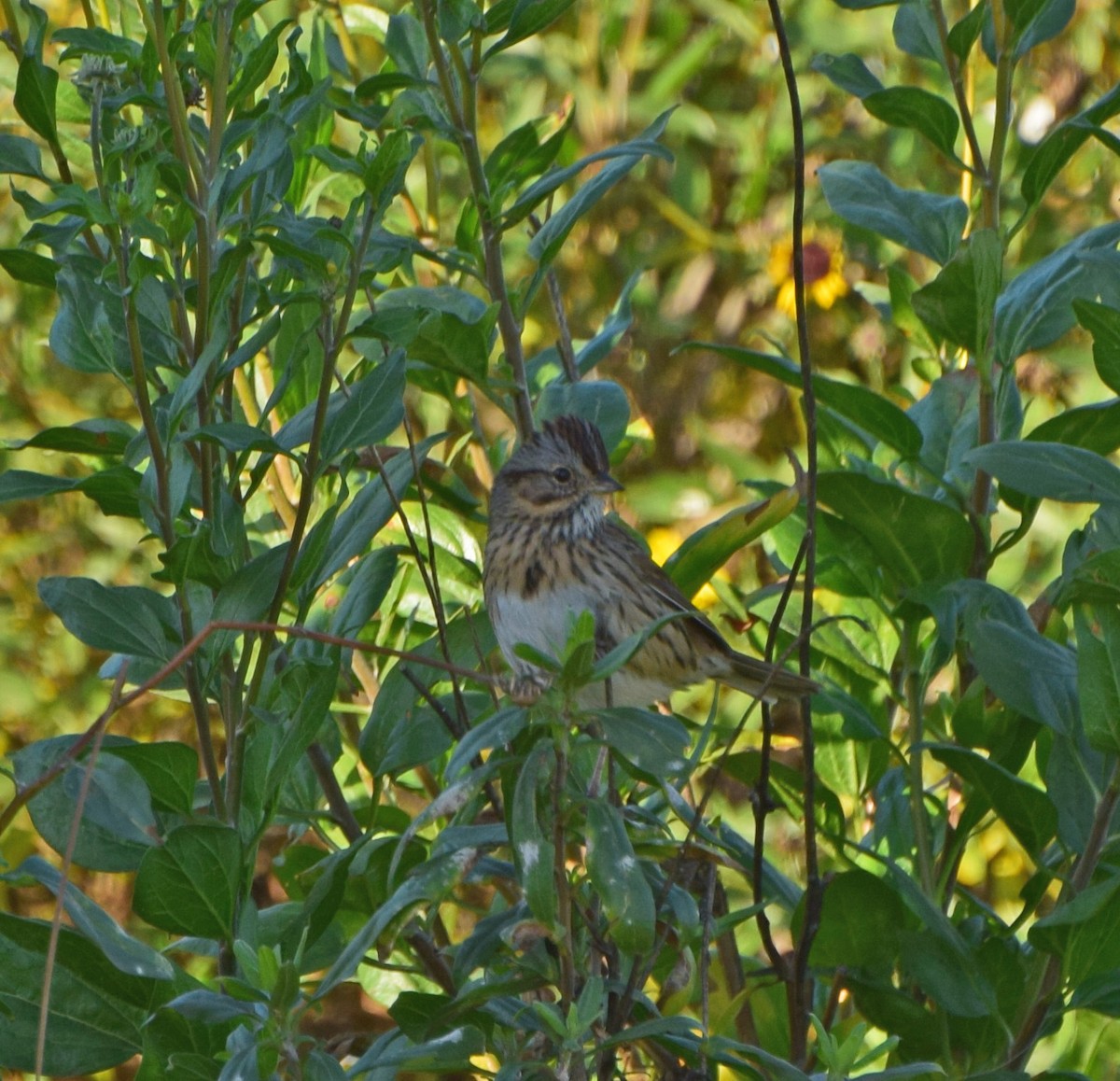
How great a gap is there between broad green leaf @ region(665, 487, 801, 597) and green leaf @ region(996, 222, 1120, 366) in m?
0.34

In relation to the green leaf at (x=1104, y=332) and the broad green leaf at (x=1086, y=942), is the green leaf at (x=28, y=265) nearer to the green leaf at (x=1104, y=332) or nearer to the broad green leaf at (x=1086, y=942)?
the green leaf at (x=1104, y=332)

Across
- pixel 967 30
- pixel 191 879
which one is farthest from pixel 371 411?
pixel 967 30

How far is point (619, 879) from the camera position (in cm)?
154

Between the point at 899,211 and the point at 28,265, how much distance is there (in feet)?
3.64

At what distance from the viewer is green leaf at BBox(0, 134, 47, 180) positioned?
1.88 meters

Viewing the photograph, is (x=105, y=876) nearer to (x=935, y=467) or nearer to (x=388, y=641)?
(x=388, y=641)

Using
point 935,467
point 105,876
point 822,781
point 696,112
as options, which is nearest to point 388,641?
point 822,781

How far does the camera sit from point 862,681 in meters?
2.51

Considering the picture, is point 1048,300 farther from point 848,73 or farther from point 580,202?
point 580,202

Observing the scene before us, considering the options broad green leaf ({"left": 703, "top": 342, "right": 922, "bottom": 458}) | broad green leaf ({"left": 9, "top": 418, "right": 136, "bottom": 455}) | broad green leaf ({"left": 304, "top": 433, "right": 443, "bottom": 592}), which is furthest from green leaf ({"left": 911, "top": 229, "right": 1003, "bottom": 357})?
broad green leaf ({"left": 9, "top": 418, "right": 136, "bottom": 455})

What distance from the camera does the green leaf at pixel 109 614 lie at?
6.05 feet

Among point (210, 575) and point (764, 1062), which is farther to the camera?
point (210, 575)

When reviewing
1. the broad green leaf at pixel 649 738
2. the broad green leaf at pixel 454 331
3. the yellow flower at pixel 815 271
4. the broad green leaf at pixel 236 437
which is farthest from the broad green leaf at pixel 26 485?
the yellow flower at pixel 815 271

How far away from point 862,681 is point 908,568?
1.03ft
